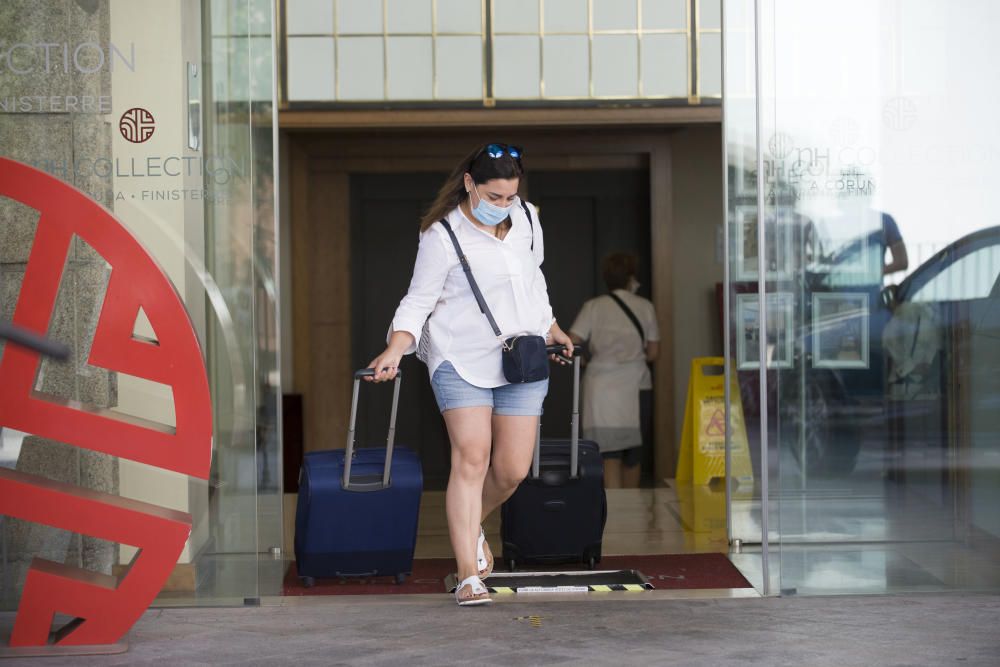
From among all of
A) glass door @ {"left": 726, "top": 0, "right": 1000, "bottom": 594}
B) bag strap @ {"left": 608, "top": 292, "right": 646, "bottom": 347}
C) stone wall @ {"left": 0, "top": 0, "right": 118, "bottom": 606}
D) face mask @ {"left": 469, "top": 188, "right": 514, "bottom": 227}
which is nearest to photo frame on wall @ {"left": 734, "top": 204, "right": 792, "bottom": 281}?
glass door @ {"left": 726, "top": 0, "right": 1000, "bottom": 594}

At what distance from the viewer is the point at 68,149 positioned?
13.3ft

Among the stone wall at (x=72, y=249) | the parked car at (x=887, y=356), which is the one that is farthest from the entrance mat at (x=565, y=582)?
the stone wall at (x=72, y=249)

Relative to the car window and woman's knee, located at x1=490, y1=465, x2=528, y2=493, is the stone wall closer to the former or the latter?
woman's knee, located at x1=490, y1=465, x2=528, y2=493

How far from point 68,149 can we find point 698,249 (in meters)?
5.47

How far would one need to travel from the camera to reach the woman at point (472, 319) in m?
4.02

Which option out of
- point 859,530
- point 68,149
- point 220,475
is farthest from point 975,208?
point 68,149

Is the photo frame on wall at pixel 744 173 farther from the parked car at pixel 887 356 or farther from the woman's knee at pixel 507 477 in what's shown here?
the woman's knee at pixel 507 477

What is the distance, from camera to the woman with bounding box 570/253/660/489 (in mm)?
7191

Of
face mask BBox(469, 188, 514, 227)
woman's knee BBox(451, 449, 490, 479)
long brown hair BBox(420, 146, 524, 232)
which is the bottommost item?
woman's knee BBox(451, 449, 490, 479)

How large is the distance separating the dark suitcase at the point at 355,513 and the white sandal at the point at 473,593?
421mm

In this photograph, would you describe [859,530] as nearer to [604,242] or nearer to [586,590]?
[586,590]

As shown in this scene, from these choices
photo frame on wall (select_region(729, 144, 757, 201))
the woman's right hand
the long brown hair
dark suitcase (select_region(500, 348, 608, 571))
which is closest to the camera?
the woman's right hand

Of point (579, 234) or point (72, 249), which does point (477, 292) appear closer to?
point (72, 249)

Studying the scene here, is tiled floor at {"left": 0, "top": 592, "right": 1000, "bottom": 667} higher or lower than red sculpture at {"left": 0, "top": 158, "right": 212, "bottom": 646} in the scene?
lower
